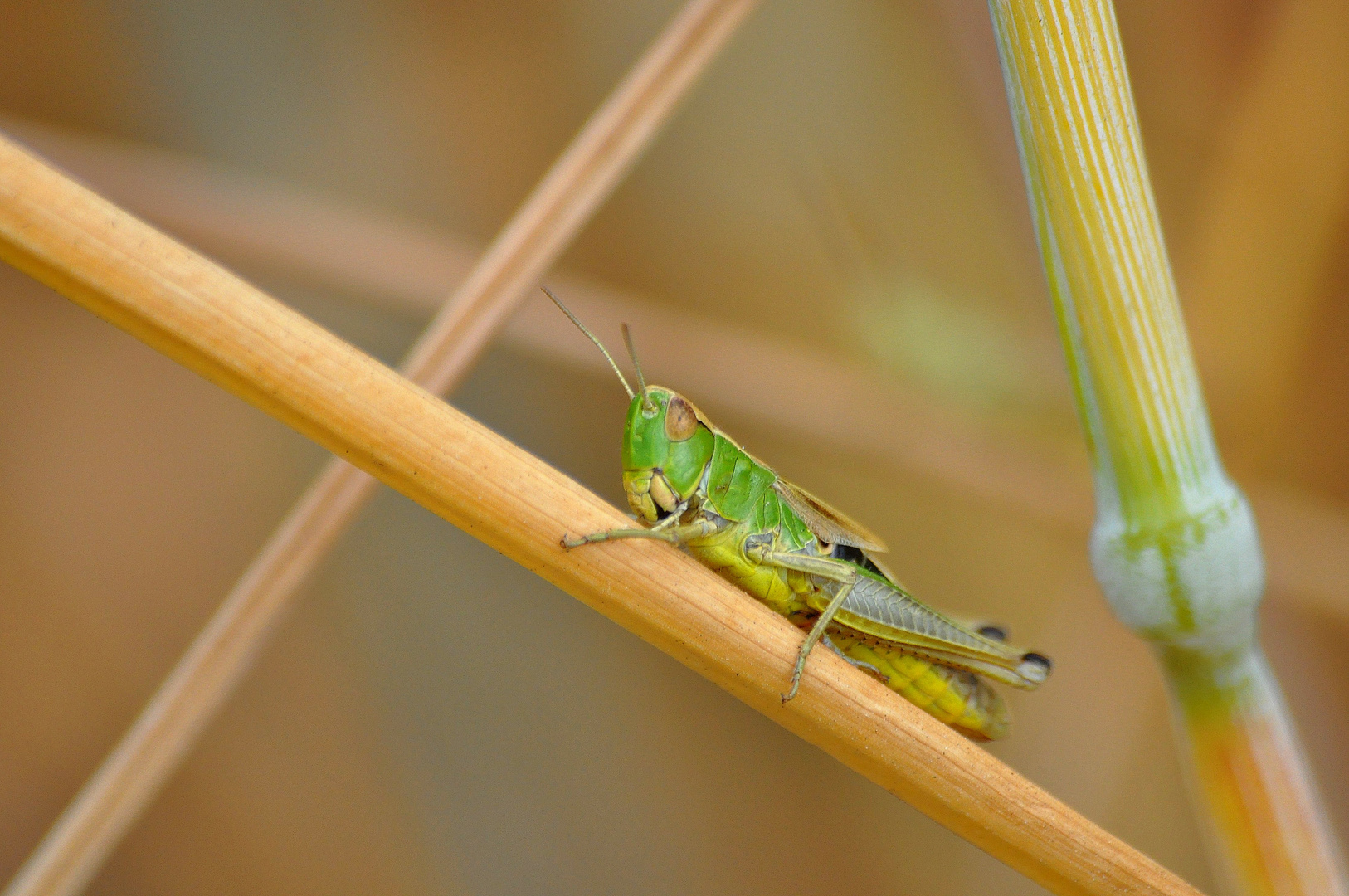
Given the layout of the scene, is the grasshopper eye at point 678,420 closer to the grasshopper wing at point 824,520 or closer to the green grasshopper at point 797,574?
the green grasshopper at point 797,574

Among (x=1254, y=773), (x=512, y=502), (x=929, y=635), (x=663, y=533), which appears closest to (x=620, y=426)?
(x=929, y=635)

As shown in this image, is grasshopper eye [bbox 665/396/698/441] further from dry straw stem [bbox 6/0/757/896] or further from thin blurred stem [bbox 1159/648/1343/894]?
thin blurred stem [bbox 1159/648/1343/894]

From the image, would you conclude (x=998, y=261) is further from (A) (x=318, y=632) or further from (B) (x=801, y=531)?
(A) (x=318, y=632)

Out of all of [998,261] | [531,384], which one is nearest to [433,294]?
[531,384]

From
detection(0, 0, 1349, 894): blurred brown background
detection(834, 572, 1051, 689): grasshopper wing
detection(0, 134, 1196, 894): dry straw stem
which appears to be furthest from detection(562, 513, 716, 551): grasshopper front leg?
detection(0, 0, 1349, 894): blurred brown background

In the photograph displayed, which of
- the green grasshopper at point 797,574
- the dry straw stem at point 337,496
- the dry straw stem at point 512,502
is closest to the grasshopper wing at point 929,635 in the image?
the green grasshopper at point 797,574

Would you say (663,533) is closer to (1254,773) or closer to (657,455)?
(657,455)
